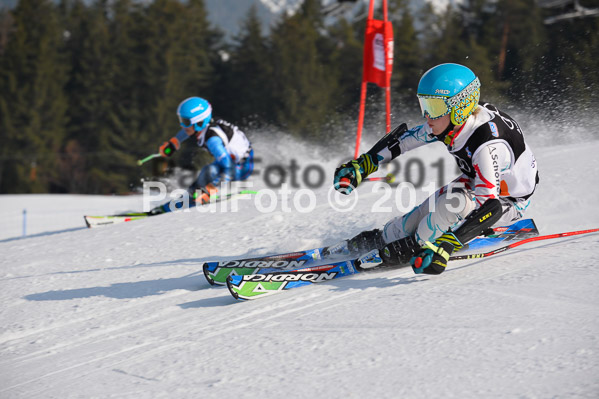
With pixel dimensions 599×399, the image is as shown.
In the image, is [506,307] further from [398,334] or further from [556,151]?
[556,151]

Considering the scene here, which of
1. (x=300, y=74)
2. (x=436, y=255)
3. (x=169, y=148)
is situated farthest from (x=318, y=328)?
(x=300, y=74)

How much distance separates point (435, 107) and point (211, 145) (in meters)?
5.50

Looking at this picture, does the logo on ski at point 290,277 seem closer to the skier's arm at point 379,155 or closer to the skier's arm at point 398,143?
the skier's arm at point 379,155

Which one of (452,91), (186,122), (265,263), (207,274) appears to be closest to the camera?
(452,91)

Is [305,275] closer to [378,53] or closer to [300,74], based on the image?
[378,53]

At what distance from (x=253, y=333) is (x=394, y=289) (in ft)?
3.31

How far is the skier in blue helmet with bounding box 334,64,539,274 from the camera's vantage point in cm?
391

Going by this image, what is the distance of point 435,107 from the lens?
407cm

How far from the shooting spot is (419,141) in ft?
15.3

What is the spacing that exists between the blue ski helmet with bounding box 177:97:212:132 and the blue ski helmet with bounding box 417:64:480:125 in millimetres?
5492

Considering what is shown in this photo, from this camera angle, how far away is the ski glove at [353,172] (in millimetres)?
4418

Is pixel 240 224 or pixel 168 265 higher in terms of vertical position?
pixel 240 224

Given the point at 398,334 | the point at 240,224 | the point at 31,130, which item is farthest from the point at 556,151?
the point at 31,130

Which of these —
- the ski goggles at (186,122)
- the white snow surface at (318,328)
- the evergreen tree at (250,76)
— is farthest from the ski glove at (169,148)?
the evergreen tree at (250,76)
